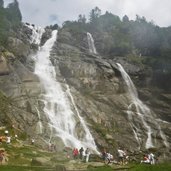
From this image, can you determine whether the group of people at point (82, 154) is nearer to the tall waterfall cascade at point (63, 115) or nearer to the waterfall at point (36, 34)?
the tall waterfall cascade at point (63, 115)

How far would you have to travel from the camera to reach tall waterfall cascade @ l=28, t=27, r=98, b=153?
73.3m

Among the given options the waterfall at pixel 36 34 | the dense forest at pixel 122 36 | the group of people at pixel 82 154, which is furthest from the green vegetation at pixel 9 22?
the group of people at pixel 82 154

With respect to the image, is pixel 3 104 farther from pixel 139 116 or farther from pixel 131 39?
pixel 131 39

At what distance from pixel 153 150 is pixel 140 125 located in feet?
31.1

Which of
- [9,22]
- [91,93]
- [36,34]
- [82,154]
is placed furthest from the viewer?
[9,22]

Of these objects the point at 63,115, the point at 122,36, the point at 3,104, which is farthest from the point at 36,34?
the point at 3,104

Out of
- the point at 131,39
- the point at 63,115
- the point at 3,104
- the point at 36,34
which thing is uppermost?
the point at 131,39

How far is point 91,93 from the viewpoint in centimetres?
9162

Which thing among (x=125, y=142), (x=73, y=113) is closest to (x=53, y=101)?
(x=73, y=113)

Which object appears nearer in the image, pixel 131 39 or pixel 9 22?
pixel 9 22

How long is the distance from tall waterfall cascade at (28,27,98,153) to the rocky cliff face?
4.01 ft

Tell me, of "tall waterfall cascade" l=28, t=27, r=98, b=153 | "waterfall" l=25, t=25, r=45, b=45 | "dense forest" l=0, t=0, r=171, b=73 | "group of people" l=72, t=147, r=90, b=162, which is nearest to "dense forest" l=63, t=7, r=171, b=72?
"dense forest" l=0, t=0, r=171, b=73

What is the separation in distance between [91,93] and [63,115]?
1389cm

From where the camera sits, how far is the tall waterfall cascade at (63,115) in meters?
73.3
